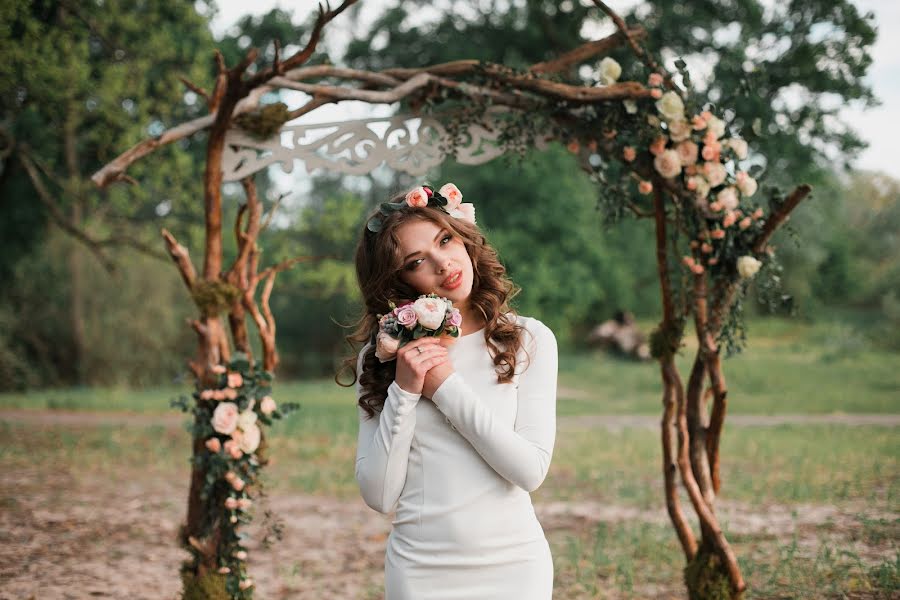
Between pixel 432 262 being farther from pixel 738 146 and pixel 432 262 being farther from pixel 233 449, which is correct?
pixel 738 146

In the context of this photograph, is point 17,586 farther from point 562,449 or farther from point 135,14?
Answer: point 135,14

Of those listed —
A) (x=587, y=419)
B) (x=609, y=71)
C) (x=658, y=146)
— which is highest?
(x=609, y=71)

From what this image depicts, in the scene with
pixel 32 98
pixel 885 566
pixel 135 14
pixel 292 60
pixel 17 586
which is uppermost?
pixel 135 14

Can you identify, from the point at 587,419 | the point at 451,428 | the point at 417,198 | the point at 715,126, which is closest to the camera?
the point at 451,428

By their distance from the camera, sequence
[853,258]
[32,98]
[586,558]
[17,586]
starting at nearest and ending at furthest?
[17,586], [586,558], [32,98], [853,258]

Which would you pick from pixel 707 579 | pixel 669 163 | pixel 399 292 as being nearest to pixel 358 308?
pixel 399 292

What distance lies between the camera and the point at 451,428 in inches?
83.0

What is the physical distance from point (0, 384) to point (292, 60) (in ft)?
46.4

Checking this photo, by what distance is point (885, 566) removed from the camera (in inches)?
167

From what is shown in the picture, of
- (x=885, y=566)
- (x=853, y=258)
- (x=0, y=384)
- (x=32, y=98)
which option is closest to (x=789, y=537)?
(x=885, y=566)

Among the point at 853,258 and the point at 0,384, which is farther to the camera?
the point at 853,258

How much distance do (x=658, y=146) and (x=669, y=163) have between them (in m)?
0.10

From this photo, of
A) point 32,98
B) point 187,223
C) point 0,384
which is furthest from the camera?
point 0,384

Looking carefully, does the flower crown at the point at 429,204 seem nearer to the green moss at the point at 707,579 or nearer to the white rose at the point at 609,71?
the white rose at the point at 609,71
